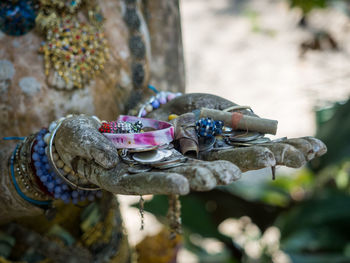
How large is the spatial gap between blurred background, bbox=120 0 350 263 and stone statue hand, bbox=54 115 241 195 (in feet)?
4.66

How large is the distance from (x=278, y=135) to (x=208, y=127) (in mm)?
3801

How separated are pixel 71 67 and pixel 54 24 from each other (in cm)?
18

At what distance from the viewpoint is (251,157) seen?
3.45 ft

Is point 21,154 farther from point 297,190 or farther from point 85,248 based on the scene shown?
point 297,190

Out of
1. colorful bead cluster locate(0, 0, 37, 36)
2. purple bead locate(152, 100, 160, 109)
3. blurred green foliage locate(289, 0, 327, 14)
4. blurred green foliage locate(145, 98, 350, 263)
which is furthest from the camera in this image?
blurred green foliage locate(289, 0, 327, 14)

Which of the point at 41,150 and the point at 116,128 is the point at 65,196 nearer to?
the point at 41,150

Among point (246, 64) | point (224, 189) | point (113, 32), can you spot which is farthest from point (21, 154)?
point (246, 64)

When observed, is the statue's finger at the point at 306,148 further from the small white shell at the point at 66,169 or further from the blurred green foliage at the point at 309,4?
the blurred green foliage at the point at 309,4

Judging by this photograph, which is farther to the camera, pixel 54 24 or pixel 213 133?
pixel 54 24

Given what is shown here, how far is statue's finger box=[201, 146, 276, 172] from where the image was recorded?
103 cm

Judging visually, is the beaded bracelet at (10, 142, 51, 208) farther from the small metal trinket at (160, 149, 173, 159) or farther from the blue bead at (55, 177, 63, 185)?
the small metal trinket at (160, 149, 173, 159)

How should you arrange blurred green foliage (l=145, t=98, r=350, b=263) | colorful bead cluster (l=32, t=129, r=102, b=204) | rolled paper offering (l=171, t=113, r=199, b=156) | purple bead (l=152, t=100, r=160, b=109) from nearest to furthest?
rolled paper offering (l=171, t=113, r=199, b=156)
colorful bead cluster (l=32, t=129, r=102, b=204)
purple bead (l=152, t=100, r=160, b=109)
blurred green foliage (l=145, t=98, r=350, b=263)

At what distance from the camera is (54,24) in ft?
4.87

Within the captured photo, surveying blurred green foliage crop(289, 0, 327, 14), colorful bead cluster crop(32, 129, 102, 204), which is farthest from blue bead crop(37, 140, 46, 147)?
blurred green foliage crop(289, 0, 327, 14)
